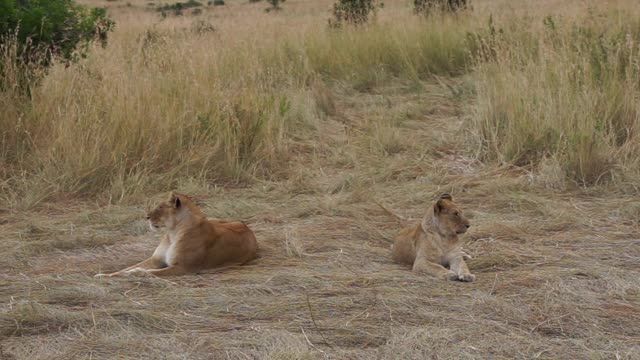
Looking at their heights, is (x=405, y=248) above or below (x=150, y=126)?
below

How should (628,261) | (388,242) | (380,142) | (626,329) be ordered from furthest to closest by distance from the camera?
(380,142) → (388,242) → (628,261) → (626,329)

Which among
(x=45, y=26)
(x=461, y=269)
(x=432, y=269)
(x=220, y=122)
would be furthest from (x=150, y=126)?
(x=461, y=269)

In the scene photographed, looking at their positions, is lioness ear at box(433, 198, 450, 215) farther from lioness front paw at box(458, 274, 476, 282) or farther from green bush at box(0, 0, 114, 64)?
green bush at box(0, 0, 114, 64)

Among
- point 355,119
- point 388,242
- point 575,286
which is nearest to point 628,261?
point 575,286

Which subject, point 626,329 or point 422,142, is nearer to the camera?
point 626,329

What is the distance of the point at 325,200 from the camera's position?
6.77m

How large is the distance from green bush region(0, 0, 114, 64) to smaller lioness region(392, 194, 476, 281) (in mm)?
4042

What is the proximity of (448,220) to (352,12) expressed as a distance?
1037cm

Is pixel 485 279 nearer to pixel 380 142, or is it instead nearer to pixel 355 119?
pixel 380 142

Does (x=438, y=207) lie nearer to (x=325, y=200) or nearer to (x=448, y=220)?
(x=448, y=220)

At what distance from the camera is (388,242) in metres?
6.00

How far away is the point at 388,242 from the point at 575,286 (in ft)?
5.02

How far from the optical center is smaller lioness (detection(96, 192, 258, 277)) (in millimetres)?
5285

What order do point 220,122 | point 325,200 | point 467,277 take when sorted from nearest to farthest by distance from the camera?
point 467,277 → point 325,200 → point 220,122
